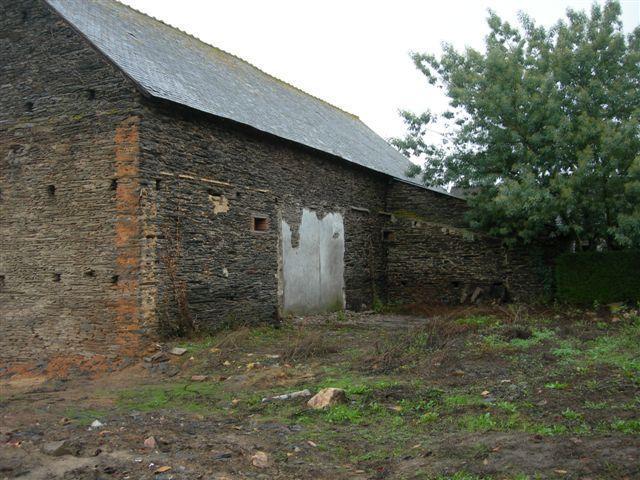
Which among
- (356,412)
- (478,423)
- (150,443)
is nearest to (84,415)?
(150,443)

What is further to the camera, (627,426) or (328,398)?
(328,398)

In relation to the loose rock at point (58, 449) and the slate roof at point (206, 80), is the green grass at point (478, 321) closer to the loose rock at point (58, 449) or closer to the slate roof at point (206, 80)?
the slate roof at point (206, 80)

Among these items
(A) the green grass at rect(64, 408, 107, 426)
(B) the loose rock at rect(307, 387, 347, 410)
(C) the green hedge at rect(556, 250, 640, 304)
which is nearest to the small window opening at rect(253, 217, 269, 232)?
(A) the green grass at rect(64, 408, 107, 426)

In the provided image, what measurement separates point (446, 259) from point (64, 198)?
11.0 meters

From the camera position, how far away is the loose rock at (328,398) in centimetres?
688

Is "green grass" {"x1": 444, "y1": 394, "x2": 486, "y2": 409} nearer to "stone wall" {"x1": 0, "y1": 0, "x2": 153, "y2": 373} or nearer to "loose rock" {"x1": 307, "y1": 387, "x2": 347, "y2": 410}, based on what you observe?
"loose rock" {"x1": 307, "y1": 387, "x2": 347, "y2": 410}

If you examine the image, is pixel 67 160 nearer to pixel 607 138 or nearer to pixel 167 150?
pixel 167 150

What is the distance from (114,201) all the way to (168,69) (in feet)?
12.7

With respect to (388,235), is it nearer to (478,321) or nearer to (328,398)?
(478,321)

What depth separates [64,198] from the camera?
37.6 feet

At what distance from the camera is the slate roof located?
38.9 ft

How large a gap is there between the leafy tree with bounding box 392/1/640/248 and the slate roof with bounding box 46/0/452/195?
12.5 ft

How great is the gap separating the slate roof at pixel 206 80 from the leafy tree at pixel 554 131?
3.81 metres

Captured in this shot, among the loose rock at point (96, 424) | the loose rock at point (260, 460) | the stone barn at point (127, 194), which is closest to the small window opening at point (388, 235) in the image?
the stone barn at point (127, 194)
